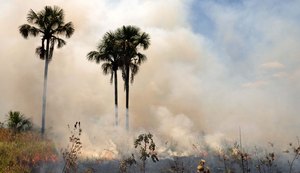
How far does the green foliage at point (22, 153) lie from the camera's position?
18.8 metres

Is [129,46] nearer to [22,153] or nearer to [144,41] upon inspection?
[144,41]

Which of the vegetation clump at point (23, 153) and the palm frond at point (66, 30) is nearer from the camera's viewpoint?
the vegetation clump at point (23, 153)

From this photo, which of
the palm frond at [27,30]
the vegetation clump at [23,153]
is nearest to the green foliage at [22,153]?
the vegetation clump at [23,153]

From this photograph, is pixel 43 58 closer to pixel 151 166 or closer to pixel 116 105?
pixel 116 105

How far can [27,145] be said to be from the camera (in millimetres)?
24500

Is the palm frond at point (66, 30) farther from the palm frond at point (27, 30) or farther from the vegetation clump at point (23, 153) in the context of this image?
the vegetation clump at point (23, 153)

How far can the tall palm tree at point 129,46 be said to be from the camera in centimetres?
4172

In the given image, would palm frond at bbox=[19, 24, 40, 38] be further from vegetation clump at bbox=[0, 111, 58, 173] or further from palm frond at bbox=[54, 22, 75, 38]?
vegetation clump at bbox=[0, 111, 58, 173]

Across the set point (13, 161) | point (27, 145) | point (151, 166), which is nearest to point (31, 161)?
point (13, 161)

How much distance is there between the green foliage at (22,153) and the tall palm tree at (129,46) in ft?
51.3

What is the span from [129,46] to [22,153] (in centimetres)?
2283

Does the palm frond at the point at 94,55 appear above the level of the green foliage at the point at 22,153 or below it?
above

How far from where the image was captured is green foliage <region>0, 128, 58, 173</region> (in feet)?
61.6

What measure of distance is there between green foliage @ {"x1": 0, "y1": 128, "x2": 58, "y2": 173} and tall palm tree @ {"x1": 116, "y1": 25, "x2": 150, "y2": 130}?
1563 centimetres
